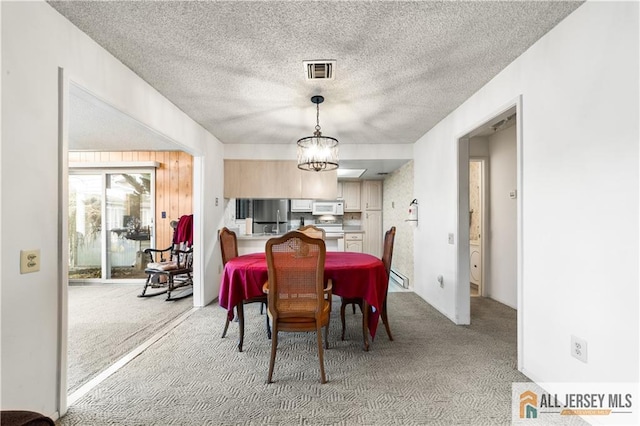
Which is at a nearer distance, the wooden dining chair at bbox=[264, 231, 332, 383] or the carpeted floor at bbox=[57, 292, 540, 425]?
the carpeted floor at bbox=[57, 292, 540, 425]

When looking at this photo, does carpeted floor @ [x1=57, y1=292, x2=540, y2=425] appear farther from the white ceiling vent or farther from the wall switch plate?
the white ceiling vent

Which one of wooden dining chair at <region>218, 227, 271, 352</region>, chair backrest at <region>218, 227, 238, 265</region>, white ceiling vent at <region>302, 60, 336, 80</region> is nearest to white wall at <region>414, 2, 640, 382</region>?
white ceiling vent at <region>302, 60, 336, 80</region>

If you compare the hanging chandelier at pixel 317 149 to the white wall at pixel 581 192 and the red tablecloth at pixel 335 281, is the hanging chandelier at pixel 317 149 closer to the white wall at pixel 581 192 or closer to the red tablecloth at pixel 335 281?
the red tablecloth at pixel 335 281

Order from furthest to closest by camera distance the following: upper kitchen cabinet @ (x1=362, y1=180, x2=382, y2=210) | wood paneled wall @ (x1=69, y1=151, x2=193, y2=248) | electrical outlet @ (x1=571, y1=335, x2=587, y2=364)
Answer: upper kitchen cabinet @ (x1=362, y1=180, x2=382, y2=210) < wood paneled wall @ (x1=69, y1=151, x2=193, y2=248) < electrical outlet @ (x1=571, y1=335, x2=587, y2=364)

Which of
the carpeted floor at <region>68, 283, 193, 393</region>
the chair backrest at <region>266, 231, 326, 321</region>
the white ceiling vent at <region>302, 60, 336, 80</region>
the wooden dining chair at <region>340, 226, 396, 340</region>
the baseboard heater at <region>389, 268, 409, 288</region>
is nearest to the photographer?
the chair backrest at <region>266, 231, 326, 321</region>

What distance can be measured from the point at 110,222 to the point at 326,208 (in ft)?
14.0

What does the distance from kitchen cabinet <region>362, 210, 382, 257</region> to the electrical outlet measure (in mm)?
5359

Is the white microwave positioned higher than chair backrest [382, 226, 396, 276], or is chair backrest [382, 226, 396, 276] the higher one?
the white microwave

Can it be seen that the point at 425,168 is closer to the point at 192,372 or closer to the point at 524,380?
the point at 524,380

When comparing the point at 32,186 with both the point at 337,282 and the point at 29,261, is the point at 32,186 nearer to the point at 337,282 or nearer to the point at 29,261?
the point at 29,261

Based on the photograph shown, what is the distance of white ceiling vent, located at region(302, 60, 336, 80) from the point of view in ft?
7.23

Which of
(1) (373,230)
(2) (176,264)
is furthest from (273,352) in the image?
(1) (373,230)

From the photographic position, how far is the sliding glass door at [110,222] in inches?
207

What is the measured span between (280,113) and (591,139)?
2693 millimetres
